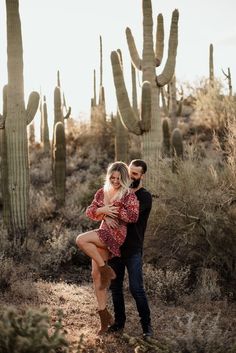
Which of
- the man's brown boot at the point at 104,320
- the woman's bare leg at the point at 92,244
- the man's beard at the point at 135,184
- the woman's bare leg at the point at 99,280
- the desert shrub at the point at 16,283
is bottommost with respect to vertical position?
the desert shrub at the point at 16,283

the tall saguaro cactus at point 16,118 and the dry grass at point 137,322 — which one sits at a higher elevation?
the tall saguaro cactus at point 16,118

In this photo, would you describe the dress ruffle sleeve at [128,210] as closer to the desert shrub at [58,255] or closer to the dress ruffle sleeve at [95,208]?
the dress ruffle sleeve at [95,208]

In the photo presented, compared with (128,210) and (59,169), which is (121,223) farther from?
(59,169)

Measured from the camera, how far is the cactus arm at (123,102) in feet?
42.7

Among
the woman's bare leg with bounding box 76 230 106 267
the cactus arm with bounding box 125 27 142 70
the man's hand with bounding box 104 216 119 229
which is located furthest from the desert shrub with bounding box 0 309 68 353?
the cactus arm with bounding box 125 27 142 70

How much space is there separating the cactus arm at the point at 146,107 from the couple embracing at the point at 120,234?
7.28 metres

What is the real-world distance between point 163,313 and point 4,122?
6.43 meters

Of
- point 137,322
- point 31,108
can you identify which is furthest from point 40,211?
point 137,322

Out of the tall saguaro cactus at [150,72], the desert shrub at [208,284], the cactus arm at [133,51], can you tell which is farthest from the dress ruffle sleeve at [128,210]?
the cactus arm at [133,51]

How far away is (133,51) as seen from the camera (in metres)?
15.1

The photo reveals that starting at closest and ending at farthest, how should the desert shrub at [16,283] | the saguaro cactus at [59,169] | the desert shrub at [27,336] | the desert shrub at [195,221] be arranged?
the desert shrub at [27,336] < the desert shrub at [16,283] < the desert shrub at [195,221] < the saguaro cactus at [59,169]

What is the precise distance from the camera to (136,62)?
48.4ft

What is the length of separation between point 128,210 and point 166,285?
320 centimetres

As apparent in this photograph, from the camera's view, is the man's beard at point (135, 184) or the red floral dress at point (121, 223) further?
the man's beard at point (135, 184)
